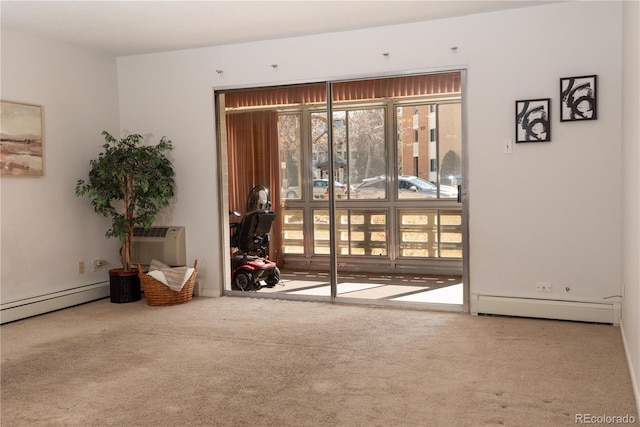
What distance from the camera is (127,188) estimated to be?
17.9ft

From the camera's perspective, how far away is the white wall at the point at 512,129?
426cm

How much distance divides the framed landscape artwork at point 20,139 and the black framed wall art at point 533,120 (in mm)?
4041

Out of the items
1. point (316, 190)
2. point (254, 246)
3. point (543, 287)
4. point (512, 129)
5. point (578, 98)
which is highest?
point (578, 98)

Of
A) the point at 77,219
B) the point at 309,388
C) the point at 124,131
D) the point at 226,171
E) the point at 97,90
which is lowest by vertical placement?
the point at 309,388

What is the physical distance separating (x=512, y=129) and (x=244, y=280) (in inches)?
112

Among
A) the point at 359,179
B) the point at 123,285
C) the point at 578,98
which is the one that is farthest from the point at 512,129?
the point at 123,285

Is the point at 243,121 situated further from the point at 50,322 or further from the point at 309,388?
the point at 309,388

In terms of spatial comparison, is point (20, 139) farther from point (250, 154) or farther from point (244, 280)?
point (244, 280)

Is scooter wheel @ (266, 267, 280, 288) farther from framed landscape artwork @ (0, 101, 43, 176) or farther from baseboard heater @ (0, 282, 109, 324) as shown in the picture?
framed landscape artwork @ (0, 101, 43, 176)

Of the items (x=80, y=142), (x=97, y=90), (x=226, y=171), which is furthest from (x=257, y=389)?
(x=97, y=90)

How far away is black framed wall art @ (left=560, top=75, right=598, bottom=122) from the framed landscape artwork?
14.2 feet

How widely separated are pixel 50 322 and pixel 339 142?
3315 millimetres

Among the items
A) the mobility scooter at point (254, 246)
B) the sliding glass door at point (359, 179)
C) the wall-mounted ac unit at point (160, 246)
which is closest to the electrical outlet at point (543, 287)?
the sliding glass door at point (359, 179)

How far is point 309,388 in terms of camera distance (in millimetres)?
3086
